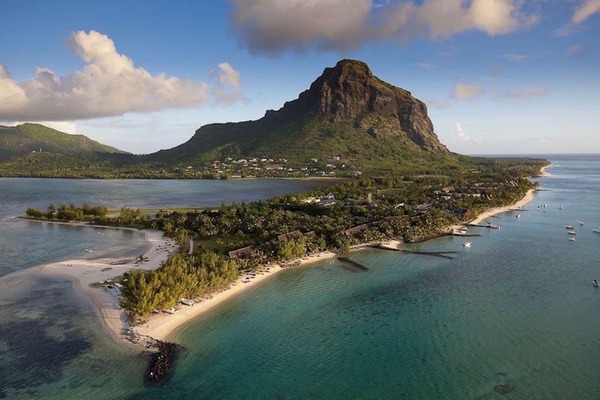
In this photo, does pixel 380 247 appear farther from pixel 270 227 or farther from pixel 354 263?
pixel 270 227

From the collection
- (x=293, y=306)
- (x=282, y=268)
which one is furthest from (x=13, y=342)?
(x=282, y=268)

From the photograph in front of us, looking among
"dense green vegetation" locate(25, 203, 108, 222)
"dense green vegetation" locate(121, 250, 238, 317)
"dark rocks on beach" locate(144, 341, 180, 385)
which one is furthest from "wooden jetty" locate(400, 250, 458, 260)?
"dense green vegetation" locate(25, 203, 108, 222)

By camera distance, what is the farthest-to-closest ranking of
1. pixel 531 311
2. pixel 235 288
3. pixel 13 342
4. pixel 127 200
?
pixel 127 200 → pixel 235 288 → pixel 531 311 → pixel 13 342

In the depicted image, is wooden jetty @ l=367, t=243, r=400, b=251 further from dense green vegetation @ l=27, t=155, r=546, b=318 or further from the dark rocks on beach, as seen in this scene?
the dark rocks on beach

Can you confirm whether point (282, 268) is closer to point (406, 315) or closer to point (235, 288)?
point (235, 288)

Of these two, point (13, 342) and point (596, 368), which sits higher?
point (13, 342)

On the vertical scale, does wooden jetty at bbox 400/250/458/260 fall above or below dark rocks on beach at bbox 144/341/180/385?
below

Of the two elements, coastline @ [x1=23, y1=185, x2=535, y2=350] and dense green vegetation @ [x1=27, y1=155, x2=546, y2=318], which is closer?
coastline @ [x1=23, y1=185, x2=535, y2=350]
